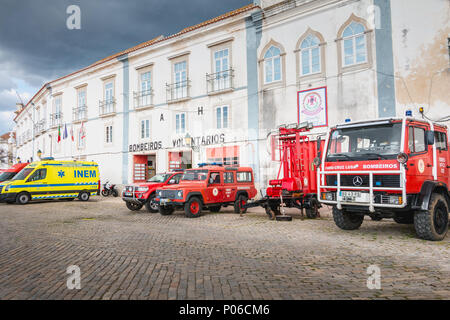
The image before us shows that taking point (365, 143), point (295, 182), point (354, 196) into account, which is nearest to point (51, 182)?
point (295, 182)

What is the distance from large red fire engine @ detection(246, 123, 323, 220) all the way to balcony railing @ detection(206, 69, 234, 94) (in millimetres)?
9187

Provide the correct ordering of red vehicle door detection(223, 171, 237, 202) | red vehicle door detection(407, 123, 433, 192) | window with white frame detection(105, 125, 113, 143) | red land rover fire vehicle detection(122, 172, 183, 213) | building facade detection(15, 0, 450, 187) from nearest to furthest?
red vehicle door detection(407, 123, 433, 192), red vehicle door detection(223, 171, 237, 202), red land rover fire vehicle detection(122, 172, 183, 213), building facade detection(15, 0, 450, 187), window with white frame detection(105, 125, 113, 143)

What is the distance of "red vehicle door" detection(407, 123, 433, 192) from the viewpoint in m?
7.16

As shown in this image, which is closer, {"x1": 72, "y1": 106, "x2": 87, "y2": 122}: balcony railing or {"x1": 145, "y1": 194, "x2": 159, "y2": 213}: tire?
{"x1": 145, "y1": 194, "x2": 159, "y2": 213}: tire

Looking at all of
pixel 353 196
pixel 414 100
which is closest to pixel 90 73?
pixel 414 100

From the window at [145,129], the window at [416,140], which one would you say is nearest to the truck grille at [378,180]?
the window at [416,140]

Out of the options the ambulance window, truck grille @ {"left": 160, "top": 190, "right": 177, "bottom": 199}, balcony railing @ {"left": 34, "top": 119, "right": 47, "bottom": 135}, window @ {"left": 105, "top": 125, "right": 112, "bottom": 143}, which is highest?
balcony railing @ {"left": 34, "top": 119, "right": 47, "bottom": 135}

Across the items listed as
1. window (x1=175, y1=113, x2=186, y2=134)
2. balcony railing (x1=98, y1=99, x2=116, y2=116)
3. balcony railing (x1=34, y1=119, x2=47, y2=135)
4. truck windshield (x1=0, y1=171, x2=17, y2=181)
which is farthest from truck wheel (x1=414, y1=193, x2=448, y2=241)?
balcony railing (x1=34, y1=119, x2=47, y2=135)

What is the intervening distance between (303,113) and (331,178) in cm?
968

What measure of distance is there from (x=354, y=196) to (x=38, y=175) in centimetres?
1753

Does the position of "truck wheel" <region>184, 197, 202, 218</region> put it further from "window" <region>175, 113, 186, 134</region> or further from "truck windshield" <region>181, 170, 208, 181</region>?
"window" <region>175, 113, 186, 134</region>

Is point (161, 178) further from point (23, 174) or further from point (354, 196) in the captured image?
point (354, 196)

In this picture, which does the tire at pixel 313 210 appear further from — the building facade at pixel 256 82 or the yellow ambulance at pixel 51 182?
the yellow ambulance at pixel 51 182

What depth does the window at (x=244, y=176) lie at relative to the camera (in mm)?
13980
